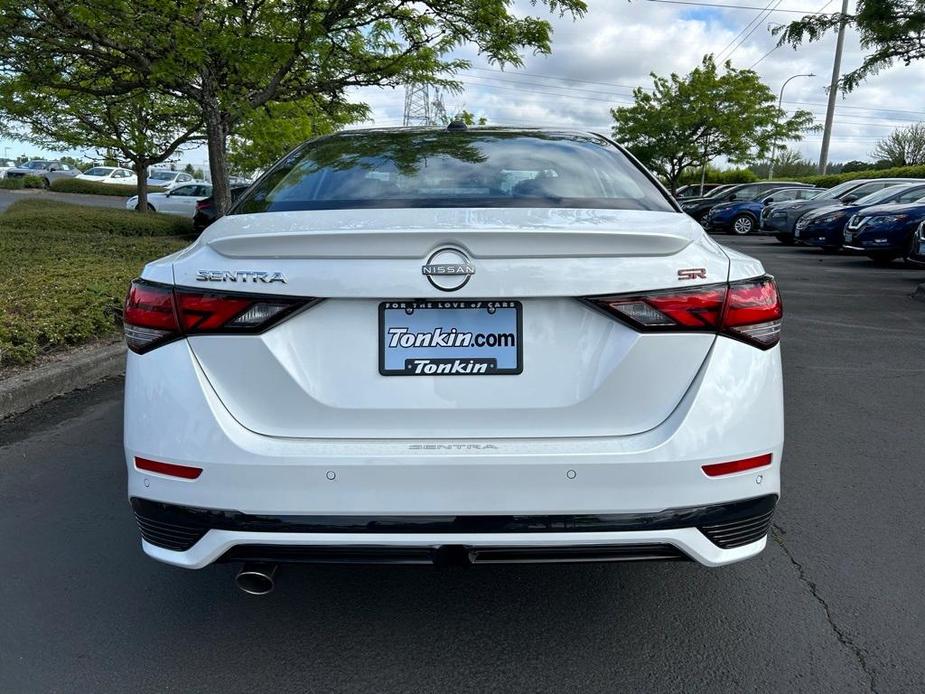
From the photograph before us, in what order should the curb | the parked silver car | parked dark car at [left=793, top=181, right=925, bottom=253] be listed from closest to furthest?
the curb < parked dark car at [left=793, top=181, right=925, bottom=253] < the parked silver car

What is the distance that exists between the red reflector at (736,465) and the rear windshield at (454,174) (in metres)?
0.91

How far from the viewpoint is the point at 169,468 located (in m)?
2.15

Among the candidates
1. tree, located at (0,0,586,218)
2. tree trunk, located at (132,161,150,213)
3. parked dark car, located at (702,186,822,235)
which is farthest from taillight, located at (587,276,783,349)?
parked dark car, located at (702,186,822,235)

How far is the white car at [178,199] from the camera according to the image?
1021 inches

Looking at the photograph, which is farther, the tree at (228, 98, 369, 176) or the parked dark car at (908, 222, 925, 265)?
the tree at (228, 98, 369, 176)

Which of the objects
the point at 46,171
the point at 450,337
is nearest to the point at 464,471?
the point at 450,337

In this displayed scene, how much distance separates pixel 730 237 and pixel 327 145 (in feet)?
71.6

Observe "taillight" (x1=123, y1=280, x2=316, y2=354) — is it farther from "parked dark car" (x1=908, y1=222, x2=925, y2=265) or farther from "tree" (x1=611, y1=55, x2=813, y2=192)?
"tree" (x1=611, y1=55, x2=813, y2=192)

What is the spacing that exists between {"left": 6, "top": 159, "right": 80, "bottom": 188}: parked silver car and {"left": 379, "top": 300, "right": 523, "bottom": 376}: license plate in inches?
1840

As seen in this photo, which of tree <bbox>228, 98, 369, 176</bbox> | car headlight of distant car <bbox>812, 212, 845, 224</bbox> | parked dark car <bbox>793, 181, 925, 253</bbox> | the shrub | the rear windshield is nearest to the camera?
the rear windshield

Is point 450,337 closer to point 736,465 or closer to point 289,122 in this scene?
point 736,465

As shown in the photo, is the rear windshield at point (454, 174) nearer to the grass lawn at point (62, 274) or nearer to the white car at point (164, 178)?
the grass lawn at point (62, 274)

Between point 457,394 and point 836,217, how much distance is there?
15.2 meters

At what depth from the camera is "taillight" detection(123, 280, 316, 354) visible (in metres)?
2.10
